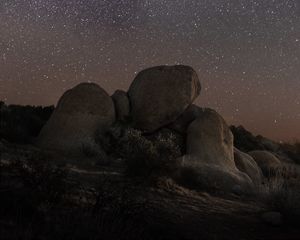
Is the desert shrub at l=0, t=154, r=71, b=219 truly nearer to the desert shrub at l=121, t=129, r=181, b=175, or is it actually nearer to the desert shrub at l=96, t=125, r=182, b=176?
the desert shrub at l=121, t=129, r=181, b=175

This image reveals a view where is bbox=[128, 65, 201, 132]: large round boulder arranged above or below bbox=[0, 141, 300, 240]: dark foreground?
above

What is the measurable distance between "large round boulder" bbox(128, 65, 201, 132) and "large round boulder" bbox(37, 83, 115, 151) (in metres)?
1.26

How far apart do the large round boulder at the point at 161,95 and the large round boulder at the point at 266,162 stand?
18.2 ft

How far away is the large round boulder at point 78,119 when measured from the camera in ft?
64.0

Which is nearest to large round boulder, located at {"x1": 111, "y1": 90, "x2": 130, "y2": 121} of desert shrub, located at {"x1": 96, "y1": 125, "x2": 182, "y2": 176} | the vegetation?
desert shrub, located at {"x1": 96, "y1": 125, "x2": 182, "y2": 176}

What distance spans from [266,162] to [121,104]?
9.01m

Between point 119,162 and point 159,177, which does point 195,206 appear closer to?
point 159,177

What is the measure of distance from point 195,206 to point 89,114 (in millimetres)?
9362

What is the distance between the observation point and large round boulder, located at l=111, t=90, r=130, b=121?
21438 millimetres

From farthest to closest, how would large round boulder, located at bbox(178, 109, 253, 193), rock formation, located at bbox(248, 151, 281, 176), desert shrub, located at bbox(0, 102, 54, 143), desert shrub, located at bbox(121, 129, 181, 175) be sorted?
1. rock formation, located at bbox(248, 151, 281, 176)
2. desert shrub, located at bbox(0, 102, 54, 143)
3. large round boulder, located at bbox(178, 109, 253, 193)
4. desert shrub, located at bbox(121, 129, 181, 175)

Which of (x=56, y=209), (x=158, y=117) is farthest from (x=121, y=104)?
(x=56, y=209)

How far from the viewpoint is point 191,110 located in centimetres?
2241

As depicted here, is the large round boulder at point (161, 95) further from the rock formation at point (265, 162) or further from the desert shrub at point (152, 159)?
the rock formation at point (265, 162)

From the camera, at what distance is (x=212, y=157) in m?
20.2
